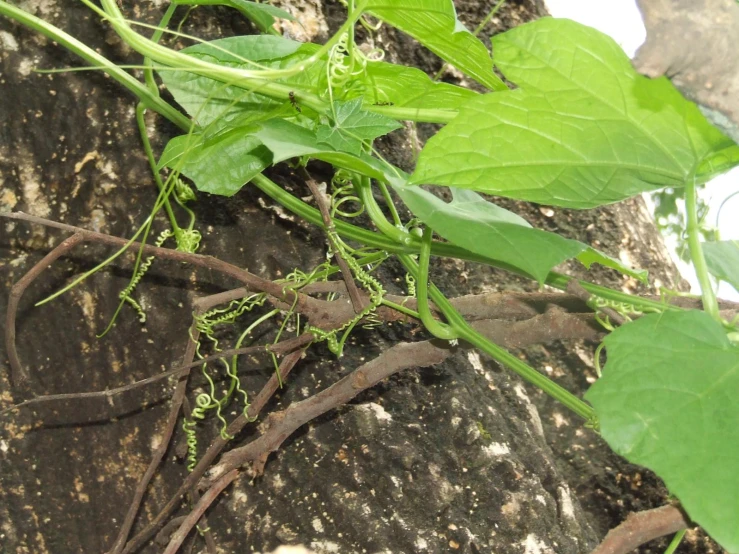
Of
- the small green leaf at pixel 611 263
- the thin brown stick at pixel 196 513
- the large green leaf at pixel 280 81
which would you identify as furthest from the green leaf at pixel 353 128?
the thin brown stick at pixel 196 513

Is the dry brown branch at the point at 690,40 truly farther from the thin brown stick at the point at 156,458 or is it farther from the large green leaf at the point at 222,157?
the thin brown stick at the point at 156,458

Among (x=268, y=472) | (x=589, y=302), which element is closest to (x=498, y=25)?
(x=589, y=302)

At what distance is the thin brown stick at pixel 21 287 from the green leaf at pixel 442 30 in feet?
0.96

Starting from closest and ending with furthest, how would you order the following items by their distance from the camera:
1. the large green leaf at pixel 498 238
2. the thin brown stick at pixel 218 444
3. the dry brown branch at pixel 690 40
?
1. the dry brown branch at pixel 690 40
2. the large green leaf at pixel 498 238
3. the thin brown stick at pixel 218 444

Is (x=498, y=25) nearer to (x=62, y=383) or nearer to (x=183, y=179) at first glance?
(x=183, y=179)

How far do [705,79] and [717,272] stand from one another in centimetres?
20

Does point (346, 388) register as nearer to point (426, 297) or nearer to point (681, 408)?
point (426, 297)

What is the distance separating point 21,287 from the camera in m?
0.57

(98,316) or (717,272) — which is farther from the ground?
(717,272)

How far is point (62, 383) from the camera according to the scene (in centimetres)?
70

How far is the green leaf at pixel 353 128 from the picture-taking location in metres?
0.51

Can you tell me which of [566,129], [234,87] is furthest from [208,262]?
[566,129]

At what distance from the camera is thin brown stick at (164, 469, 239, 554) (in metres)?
0.62

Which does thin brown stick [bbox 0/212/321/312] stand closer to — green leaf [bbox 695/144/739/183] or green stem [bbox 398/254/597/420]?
green stem [bbox 398/254/597/420]
